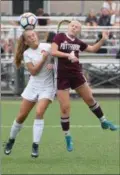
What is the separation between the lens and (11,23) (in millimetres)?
19188

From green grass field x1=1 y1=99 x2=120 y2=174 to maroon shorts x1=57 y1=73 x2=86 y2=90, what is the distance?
966 mm

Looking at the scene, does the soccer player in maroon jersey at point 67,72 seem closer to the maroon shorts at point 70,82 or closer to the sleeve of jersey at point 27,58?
the maroon shorts at point 70,82

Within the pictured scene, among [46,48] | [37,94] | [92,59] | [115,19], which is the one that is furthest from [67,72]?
[115,19]

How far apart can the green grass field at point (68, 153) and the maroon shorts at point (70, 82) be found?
3.17 feet

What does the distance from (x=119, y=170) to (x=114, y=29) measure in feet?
32.9

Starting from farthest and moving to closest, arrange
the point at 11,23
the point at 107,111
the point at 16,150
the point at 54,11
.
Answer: the point at 54,11
the point at 11,23
the point at 107,111
the point at 16,150

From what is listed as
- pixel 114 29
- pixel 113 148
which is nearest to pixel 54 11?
pixel 114 29

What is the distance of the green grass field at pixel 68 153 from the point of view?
7.82m

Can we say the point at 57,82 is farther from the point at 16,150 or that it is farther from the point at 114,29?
the point at 114,29

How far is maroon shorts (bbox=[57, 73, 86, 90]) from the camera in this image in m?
8.66

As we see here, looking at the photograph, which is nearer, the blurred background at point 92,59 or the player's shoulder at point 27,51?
the player's shoulder at point 27,51

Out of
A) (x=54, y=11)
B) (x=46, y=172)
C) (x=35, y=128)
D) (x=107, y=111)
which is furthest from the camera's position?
(x=54, y=11)

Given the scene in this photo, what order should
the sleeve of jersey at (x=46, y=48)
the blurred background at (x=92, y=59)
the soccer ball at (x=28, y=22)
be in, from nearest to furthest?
the sleeve of jersey at (x=46, y=48) → the soccer ball at (x=28, y=22) → the blurred background at (x=92, y=59)

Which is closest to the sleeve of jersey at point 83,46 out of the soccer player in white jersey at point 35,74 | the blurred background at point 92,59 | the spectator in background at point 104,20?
the soccer player in white jersey at point 35,74
